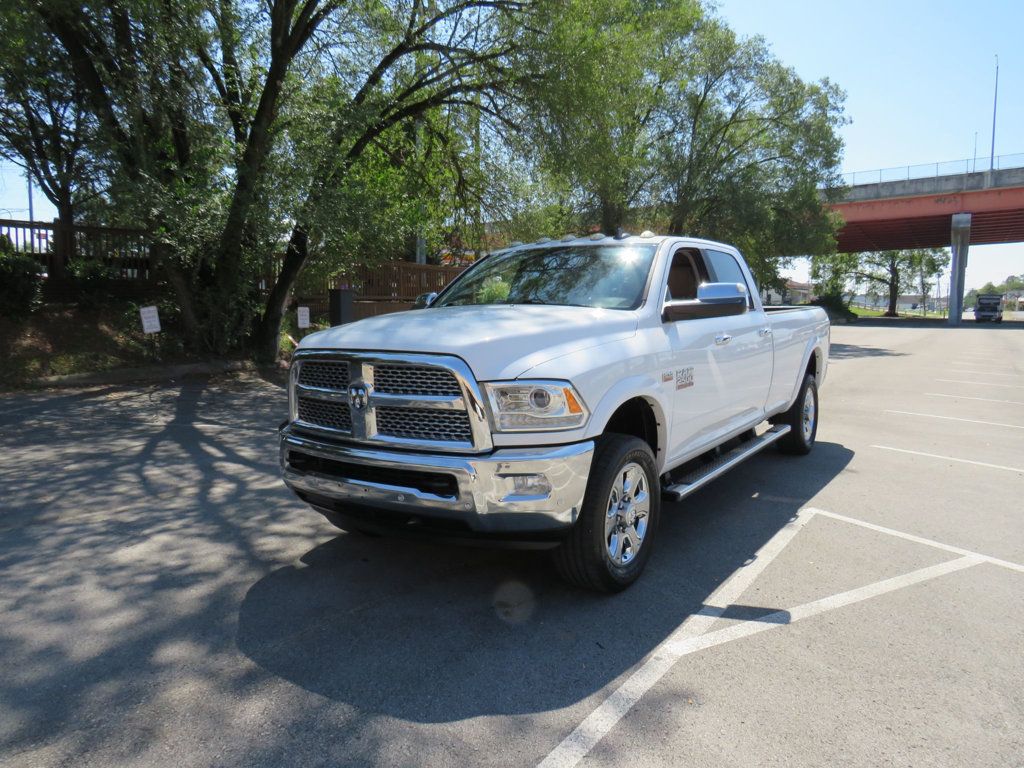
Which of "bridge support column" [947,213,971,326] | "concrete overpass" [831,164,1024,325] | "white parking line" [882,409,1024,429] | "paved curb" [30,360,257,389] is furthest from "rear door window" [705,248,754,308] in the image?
"bridge support column" [947,213,971,326]

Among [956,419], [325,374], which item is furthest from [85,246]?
[956,419]

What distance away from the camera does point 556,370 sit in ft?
→ 11.3

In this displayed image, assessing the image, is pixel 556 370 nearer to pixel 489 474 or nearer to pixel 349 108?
pixel 489 474

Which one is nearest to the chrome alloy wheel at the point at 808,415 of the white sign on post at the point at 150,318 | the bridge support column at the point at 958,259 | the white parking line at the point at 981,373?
the white sign on post at the point at 150,318

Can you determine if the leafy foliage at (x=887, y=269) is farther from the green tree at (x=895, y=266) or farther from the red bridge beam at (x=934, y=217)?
the red bridge beam at (x=934, y=217)

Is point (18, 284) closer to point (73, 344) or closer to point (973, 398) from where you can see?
point (73, 344)

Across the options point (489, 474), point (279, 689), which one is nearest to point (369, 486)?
point (489, 474)

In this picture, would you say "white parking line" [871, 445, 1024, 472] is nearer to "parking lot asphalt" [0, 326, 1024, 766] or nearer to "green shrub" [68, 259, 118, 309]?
"parking lot asphalt" [0, 326, 1024, 766]

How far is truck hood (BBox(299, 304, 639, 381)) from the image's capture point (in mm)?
3432

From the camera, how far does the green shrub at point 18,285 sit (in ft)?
39.4

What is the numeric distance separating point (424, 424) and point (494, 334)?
574 millimetres

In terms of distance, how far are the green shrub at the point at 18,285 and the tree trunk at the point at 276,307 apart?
370 cm

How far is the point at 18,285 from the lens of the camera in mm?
12062

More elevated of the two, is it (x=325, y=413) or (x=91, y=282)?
(x=91, y=282)
